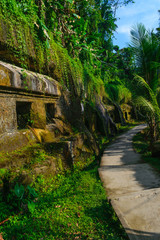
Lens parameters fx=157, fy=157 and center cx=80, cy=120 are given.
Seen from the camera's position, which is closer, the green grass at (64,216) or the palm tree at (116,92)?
the green grass at (64,216)

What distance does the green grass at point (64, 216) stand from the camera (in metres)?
1.64

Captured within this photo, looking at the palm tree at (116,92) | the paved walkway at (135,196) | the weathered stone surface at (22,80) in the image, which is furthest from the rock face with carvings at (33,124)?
the palm tree at (116,92)

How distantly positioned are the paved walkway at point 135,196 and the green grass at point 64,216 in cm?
12

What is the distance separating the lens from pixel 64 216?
1945 millimetres

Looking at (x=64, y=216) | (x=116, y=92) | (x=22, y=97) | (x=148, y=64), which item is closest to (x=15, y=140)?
(x=22, y=97)

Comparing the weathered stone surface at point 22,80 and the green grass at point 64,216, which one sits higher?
the weathered stone surface at point 22,80

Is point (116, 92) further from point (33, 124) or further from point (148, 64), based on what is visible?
point (33, 124)

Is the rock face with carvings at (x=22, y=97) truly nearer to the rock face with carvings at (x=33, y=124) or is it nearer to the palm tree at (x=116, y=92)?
the rock face with carvings at (x=33, y=124)

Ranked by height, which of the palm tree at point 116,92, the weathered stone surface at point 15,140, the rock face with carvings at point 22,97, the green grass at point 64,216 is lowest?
the green grass at point 64,216

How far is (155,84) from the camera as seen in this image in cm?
568

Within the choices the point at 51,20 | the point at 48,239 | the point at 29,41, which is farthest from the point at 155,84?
the point at 48,239

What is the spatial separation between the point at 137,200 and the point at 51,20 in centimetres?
497

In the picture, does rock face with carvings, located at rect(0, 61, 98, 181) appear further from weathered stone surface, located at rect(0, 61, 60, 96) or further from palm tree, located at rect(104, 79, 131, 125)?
palm tree, located at rect(104, 79, 131, 125)

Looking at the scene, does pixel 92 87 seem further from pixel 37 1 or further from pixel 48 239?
pixel 48 239
